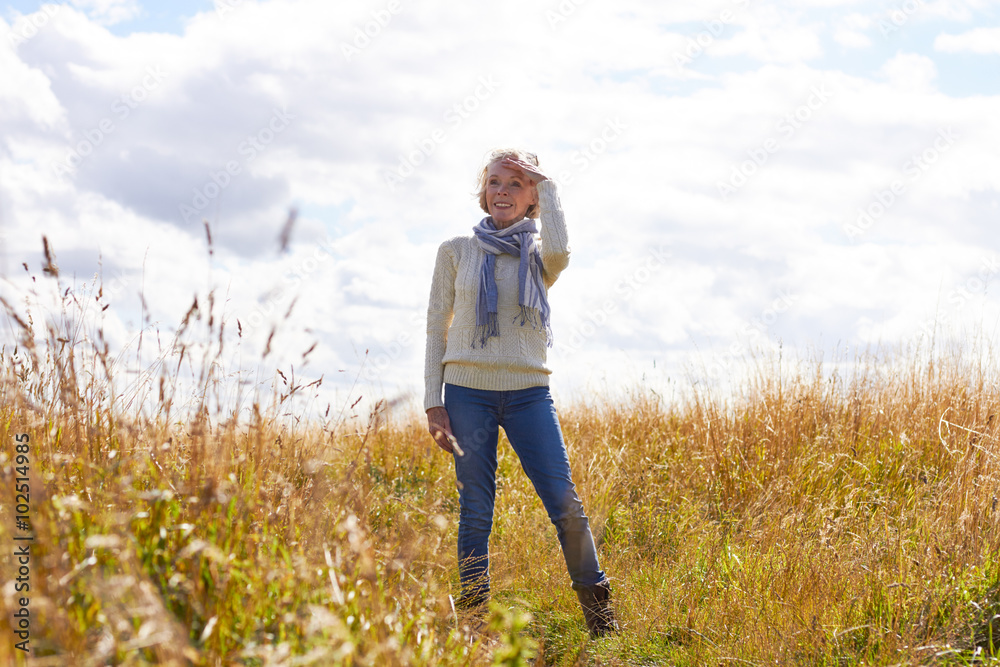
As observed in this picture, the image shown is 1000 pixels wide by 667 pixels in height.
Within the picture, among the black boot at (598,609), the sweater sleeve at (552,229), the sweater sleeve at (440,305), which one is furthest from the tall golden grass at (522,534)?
the sweater sleeve at (552,229)

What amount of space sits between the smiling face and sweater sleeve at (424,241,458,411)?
272 millimetres

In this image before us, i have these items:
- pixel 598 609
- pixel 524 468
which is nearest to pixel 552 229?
pixel 524 468

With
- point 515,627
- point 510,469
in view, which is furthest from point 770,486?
point 515,627

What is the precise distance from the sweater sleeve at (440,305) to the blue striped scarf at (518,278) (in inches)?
6.9

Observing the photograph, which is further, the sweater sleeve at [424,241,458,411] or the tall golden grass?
the sweater sleeve at [424,241,458,411]

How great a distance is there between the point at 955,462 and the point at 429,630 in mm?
4802

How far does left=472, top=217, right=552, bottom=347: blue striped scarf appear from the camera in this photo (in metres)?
3.31

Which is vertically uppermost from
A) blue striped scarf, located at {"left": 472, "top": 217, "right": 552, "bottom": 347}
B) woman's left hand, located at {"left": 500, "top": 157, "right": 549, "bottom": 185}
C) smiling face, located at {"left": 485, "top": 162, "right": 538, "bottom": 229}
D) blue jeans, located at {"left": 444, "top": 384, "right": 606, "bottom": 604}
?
woman's left hand, located at {"left": 500, "top": 157, "right": 549, "bottom": 185}

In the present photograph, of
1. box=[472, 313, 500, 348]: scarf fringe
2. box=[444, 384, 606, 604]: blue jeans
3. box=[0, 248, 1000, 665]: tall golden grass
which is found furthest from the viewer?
box=[472, 313, 500, 348]: scarf fringe

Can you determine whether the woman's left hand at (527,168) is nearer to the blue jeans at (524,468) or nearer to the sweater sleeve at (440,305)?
the sweater sleeve at (440,305)

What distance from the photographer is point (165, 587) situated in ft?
6.29

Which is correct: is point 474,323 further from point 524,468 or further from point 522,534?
point 522,534

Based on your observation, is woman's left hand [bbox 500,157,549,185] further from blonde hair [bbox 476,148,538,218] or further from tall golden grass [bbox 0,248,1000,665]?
tall golden grass [bbox 0,248,1000,665]

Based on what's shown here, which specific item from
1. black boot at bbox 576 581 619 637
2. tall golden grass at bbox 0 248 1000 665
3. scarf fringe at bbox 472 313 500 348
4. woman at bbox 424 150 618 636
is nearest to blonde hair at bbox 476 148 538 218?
woman at bbox 424 150 618 636
